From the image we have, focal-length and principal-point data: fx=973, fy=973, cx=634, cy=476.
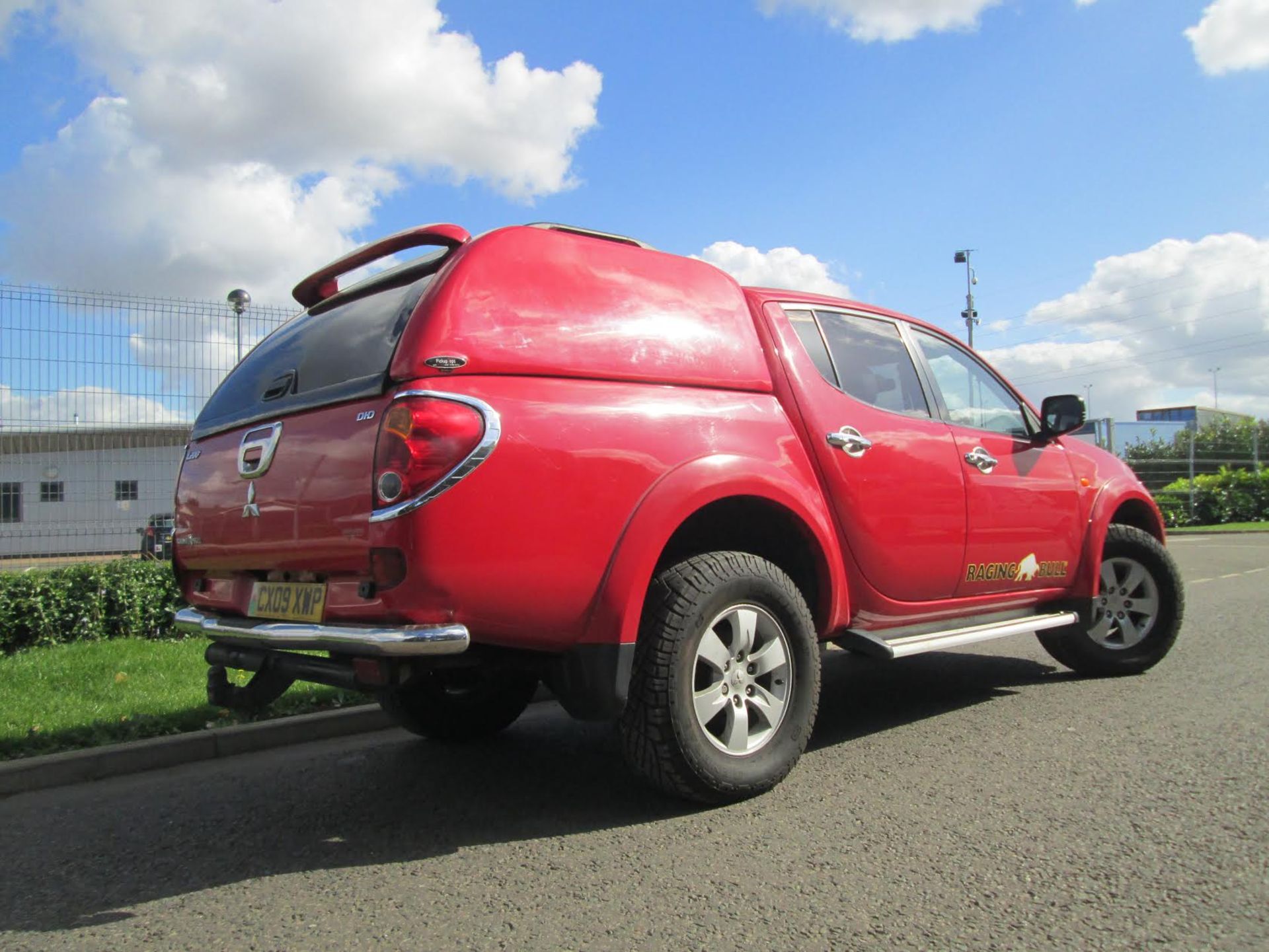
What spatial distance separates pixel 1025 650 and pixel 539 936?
5.38 metres

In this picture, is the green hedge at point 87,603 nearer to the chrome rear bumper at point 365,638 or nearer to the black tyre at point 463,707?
the black tyre at point 463,707

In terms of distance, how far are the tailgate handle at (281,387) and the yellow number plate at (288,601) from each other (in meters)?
0.68

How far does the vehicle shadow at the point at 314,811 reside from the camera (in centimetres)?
304

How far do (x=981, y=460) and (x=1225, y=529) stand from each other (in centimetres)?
2308

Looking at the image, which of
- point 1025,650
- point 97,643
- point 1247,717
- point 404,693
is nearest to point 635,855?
point 404,693

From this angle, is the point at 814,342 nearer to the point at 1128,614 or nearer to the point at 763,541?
the point at 763,541

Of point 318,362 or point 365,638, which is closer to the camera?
point 365,638

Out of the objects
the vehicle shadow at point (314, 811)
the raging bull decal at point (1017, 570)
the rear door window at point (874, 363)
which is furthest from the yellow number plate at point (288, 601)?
the raging bull decal at point (1017, 570)

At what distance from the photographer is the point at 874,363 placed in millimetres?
4516

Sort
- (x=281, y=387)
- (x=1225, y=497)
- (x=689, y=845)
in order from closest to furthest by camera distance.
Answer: (x=689, y=845)
(x=281, y=387)
(x=1225, y=497)

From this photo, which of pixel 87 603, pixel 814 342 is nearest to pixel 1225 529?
pixel 814 342

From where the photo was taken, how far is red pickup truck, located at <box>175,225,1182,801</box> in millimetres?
2920

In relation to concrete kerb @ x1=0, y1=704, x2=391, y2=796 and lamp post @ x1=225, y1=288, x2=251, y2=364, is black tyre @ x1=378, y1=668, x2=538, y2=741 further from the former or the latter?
lamp post @ x1=225, y1=288, x2=251, y2=364

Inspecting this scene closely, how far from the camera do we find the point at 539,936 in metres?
2.47
